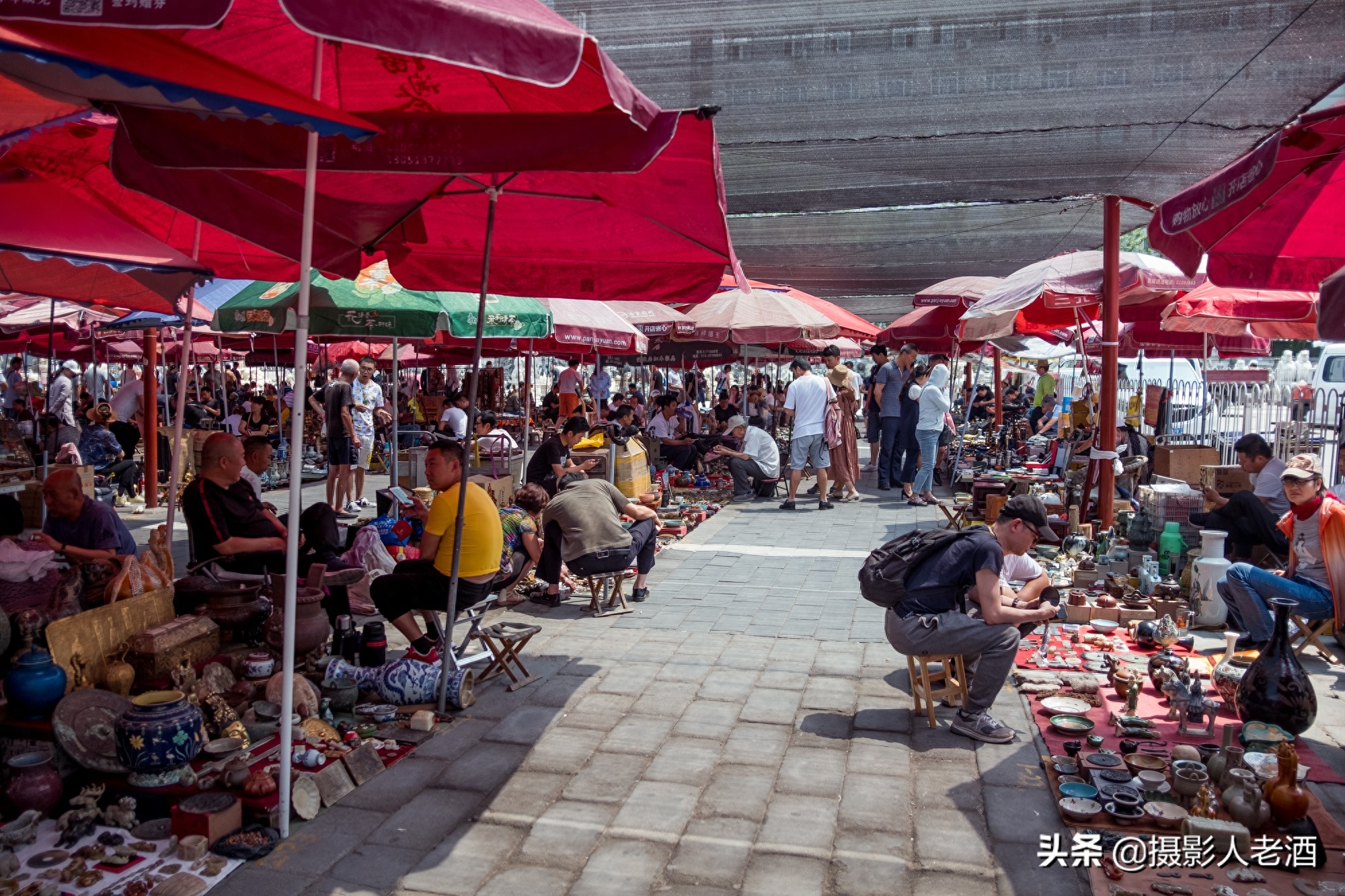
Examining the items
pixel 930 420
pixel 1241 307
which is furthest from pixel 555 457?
pixel 1241 307

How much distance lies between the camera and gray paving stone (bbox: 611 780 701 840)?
12.5ft

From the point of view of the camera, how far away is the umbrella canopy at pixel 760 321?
41.0 feet

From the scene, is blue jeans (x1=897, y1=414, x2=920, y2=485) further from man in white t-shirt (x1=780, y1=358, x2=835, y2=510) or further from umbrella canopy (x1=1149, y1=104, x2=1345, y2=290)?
umbrella canopy (x1=1149, y1=104, x2=1345, y2=290)

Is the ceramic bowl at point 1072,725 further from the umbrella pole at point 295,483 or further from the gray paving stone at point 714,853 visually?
the umbrella pole at point 295,483

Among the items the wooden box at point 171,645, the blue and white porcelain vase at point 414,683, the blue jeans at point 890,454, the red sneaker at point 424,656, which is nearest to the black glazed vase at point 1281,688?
the blue and white porcelain vase at point 414,683

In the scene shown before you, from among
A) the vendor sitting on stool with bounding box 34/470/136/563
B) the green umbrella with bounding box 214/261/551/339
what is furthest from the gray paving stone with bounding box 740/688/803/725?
the green umbrella with bounding box 214/261/551/339

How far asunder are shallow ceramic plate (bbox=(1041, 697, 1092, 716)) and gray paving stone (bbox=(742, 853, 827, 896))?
85.7 inches

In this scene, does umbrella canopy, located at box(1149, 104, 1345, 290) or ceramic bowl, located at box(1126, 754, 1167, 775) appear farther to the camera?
ceramic bowl, located at box(1126, 754, 1167, 775)

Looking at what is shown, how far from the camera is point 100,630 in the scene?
177 inches

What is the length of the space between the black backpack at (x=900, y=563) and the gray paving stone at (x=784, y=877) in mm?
1665

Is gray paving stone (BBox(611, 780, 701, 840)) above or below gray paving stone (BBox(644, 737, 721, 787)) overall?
below

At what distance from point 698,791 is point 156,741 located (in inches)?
85.3

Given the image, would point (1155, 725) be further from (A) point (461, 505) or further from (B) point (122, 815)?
(B) point (122, 815)

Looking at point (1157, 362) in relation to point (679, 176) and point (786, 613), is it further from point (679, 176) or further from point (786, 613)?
point (679, 176)
